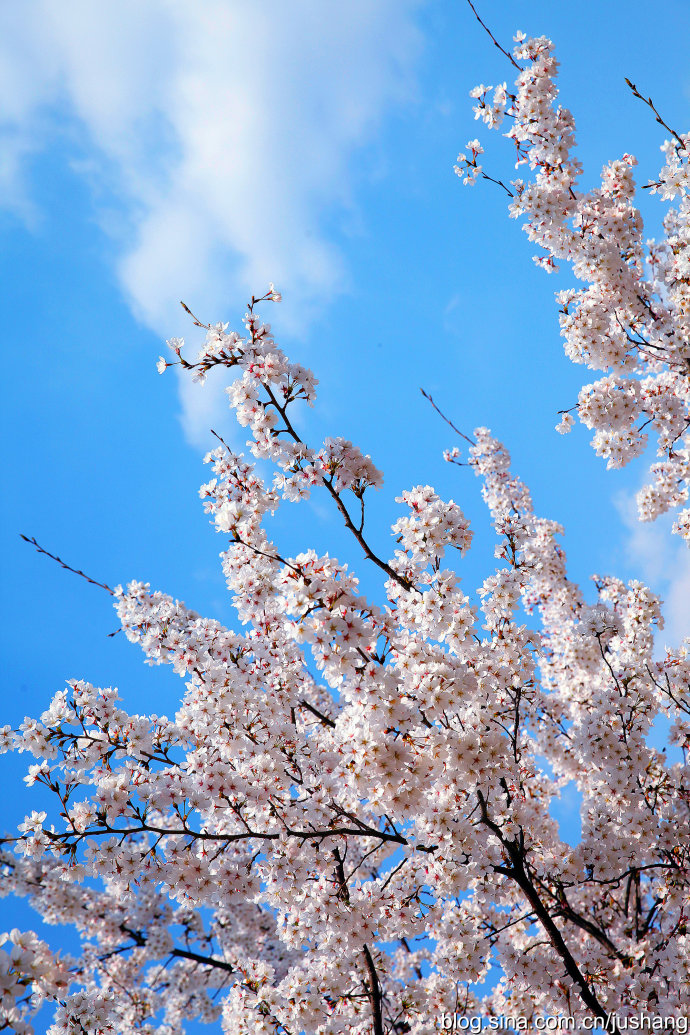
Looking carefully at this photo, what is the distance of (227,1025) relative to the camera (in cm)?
809

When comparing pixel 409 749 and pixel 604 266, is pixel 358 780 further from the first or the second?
pixel 604 266

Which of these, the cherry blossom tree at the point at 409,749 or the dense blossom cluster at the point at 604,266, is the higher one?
the dense blossom cluster at the point at 604,266

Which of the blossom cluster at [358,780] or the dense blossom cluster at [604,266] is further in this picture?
the dense blossom cluster at [604,266]

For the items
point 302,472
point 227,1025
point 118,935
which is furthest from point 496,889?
point 118,935

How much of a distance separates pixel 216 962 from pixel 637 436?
34.3 feet

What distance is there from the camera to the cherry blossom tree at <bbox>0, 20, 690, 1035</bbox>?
5.19m

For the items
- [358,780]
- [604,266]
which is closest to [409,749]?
[358,780]

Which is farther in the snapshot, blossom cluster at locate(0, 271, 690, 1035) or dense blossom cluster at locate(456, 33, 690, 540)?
dense blossom cluster at locate(456, 33, 690, 540)

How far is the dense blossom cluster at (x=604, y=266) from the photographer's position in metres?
8.87

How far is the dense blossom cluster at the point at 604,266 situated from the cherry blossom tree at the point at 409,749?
0.12 feet

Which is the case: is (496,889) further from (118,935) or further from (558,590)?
(118,935)

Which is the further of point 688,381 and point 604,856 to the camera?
point 688,381

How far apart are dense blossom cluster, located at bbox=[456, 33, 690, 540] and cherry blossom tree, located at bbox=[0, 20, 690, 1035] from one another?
36 millimetres

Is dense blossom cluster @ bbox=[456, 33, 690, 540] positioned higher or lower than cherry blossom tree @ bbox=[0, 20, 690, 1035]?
higher
